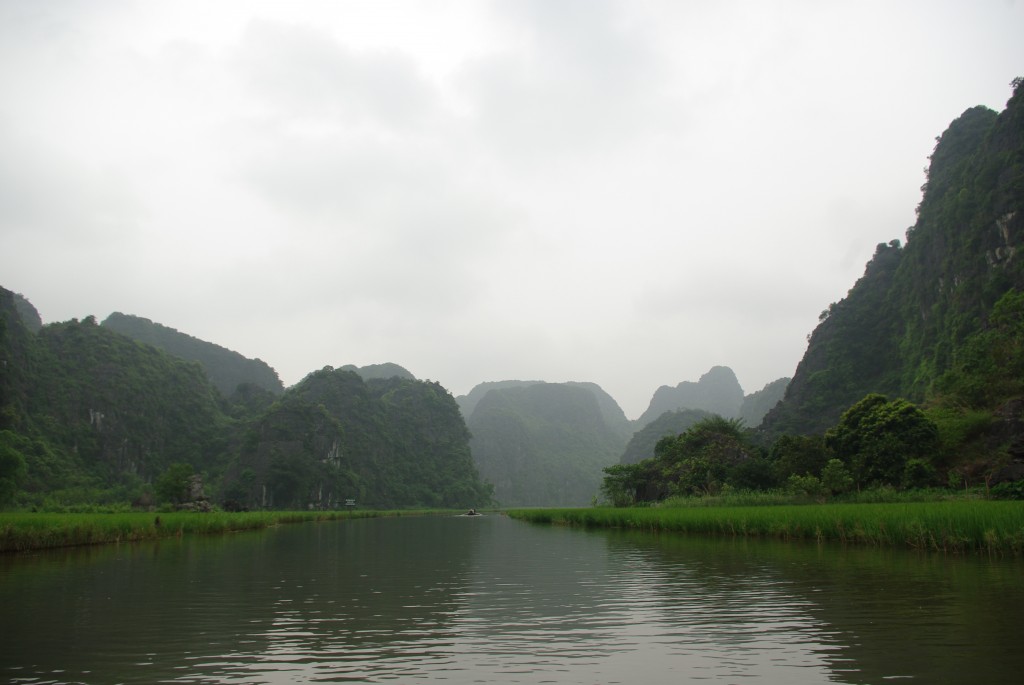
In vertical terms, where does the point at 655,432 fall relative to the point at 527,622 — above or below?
above

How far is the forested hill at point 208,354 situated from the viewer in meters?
151

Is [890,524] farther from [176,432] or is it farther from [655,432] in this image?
[655,432]

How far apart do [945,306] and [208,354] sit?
146557mm

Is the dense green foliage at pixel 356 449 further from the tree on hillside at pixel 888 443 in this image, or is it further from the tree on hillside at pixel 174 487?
the tree on hillside at pixel 888 443

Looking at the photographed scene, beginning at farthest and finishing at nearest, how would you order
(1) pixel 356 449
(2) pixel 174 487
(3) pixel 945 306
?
(1) pixel 356 449 < (3) pixel 945 306 < (2) pixel 174 487

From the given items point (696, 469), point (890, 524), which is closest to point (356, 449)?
point (696, 469)

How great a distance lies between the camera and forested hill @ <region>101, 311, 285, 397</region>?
15075 centimetres

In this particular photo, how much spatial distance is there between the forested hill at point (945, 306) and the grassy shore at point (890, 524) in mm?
29537

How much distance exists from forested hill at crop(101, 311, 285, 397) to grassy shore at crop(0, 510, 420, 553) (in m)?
121

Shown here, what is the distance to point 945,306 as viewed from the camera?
247 feet

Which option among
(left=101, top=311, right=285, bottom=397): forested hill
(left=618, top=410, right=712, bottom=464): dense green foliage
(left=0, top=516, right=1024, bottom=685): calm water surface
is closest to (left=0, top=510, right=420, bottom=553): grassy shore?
(left=0, top=516, right=1024, bottom=685): calm water surface

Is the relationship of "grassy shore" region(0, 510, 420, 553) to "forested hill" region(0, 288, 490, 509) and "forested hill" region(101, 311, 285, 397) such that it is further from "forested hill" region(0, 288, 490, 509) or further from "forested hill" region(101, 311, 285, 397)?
"forested hill" region(101, 311, 285, 397)

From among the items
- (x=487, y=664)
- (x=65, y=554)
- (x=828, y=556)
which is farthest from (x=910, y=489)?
(x=65, y=554)

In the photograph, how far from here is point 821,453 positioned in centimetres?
3881
